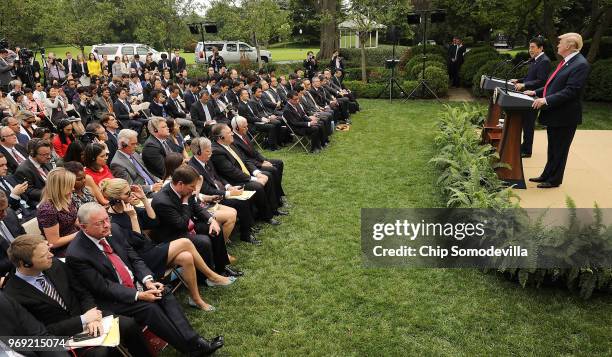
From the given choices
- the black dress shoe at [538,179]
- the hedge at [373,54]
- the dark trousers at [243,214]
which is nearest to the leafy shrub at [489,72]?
the black dress shoe at [538,179]

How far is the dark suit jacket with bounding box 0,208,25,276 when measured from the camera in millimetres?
3949

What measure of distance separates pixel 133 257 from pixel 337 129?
27.9ft

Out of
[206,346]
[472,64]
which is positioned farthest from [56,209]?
[472,64]

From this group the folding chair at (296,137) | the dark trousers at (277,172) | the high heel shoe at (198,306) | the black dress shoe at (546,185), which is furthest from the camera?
the folding chair at (296,137)

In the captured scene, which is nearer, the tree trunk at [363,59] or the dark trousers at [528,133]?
the dark trousers at [528,133]

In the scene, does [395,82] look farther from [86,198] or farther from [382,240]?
[86,198]

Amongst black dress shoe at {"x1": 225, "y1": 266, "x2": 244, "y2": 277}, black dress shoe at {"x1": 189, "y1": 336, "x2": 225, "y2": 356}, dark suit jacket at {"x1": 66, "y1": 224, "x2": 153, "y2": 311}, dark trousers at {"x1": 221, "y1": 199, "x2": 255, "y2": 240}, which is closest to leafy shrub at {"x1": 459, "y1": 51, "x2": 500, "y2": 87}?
dark trousers at {"x1": 221, "y1": 199, "x2": 255, "y2": 240}

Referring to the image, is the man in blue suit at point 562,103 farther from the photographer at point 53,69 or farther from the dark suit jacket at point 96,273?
the photographer at point 53,69

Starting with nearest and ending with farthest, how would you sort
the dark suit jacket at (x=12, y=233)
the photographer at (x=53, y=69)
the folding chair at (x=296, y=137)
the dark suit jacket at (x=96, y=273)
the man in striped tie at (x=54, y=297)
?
the man in striped tie at (x=54, y=297), the dark suit jacket at (x=96, y=273), the dark suit jacket at (x=12, y=233), the folding chair at (x=296, y=137), the photographer at (x=53, y=69)

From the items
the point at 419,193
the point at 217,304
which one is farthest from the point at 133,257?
the point at 419,193

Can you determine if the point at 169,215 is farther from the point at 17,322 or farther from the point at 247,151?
the point at 247,151

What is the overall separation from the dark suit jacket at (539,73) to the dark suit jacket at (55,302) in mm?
7303

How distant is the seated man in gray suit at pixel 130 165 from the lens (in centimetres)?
569

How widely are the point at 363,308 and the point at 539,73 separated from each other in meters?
5.53
